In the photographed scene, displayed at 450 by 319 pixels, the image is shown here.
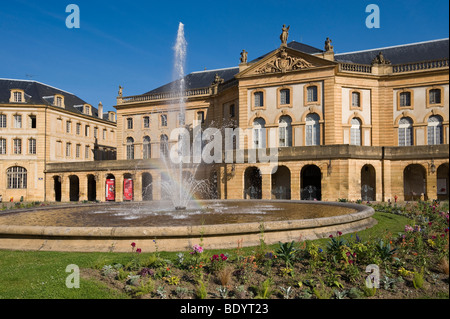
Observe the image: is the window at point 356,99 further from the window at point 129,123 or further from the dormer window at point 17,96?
the dormer window at point 17,96

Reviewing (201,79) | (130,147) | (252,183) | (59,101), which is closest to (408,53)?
(252,183)

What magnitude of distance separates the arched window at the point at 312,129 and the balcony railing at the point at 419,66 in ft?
31.7

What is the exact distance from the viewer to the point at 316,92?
34.8 m

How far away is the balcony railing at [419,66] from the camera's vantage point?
1341 inches

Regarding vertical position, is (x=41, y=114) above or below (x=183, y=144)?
above

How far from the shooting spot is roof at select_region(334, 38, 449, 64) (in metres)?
37.2

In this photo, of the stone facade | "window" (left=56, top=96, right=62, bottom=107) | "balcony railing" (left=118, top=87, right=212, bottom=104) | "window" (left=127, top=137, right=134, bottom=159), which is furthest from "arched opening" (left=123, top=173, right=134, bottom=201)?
"window" (left=56, top=96, right=62, bottom=107)

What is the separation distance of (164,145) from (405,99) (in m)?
28.6

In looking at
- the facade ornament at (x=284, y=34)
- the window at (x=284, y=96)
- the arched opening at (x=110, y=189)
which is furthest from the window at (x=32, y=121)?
the facade ornament at (x=284, y=34)

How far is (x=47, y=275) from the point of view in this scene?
693 centimetres

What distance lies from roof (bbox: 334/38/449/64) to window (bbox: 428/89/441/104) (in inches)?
160

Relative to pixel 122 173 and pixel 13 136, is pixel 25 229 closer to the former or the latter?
pixel 122 173
